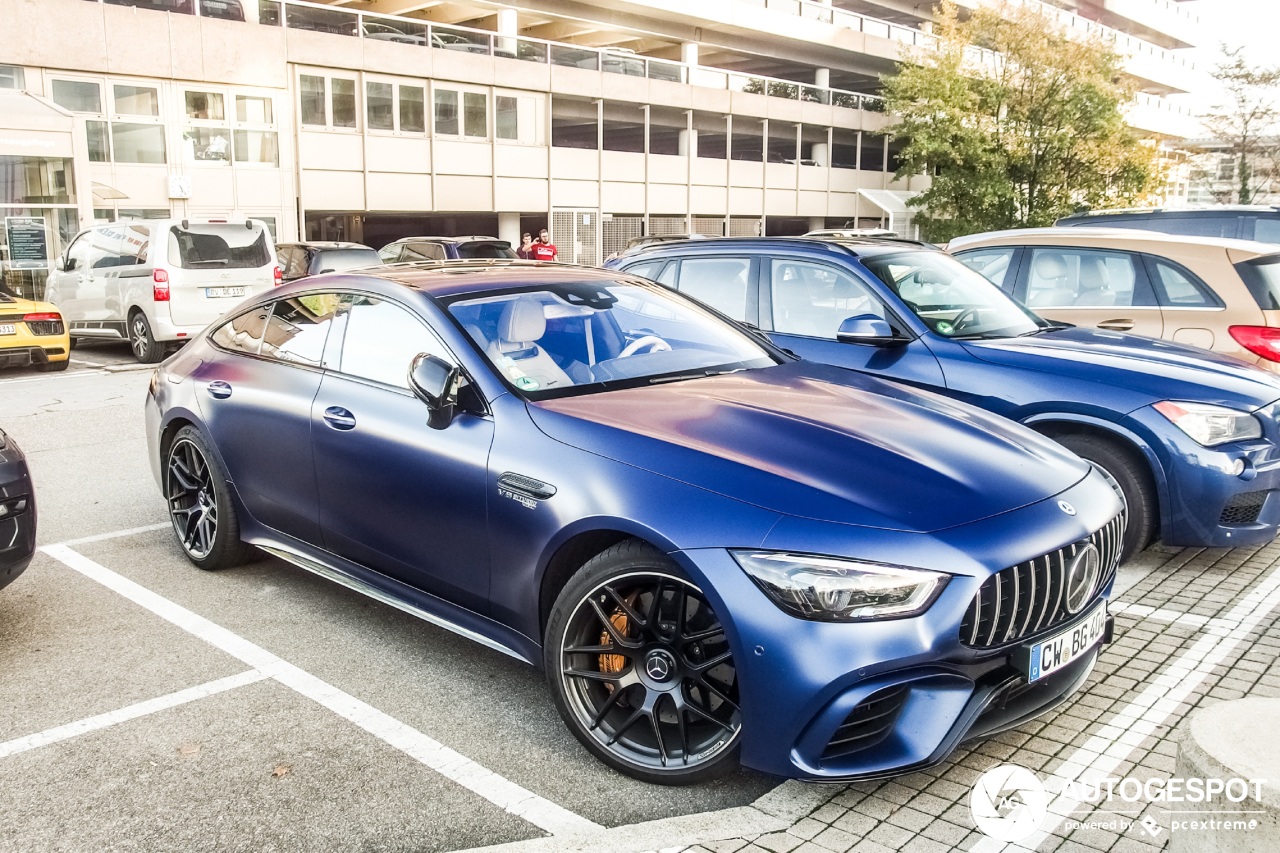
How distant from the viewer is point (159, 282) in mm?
14367

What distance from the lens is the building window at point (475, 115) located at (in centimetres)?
3128

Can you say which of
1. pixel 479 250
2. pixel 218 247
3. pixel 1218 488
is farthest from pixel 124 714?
pixel 479 250

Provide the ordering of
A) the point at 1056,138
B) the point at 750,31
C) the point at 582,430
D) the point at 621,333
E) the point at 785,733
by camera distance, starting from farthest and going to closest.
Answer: the point at 750,31 → the point at 1056,138 → the point at 621,333 → the point at 582,430 → the point at 785,733

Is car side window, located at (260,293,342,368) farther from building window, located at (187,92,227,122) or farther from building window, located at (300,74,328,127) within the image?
building window, located at (300,74,328,127)

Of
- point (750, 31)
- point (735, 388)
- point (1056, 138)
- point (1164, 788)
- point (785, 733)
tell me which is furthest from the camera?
point (750, 31)

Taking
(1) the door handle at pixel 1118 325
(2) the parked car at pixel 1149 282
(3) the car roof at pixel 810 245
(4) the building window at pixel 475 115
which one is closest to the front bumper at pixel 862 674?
(3) the car roof at pixel 810 245

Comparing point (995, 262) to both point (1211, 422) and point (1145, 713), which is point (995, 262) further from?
point (1145, 713)

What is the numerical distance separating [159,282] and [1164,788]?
1385cm

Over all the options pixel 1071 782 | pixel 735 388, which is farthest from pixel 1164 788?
pixel 735 388

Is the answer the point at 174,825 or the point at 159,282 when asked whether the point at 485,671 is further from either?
the point at 159,282

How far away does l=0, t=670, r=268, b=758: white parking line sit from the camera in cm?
375

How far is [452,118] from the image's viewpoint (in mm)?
30984

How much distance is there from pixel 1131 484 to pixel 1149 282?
276 centimetres

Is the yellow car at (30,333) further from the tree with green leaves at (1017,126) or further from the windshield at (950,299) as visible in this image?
the tree with green leaves at (1017,126)
